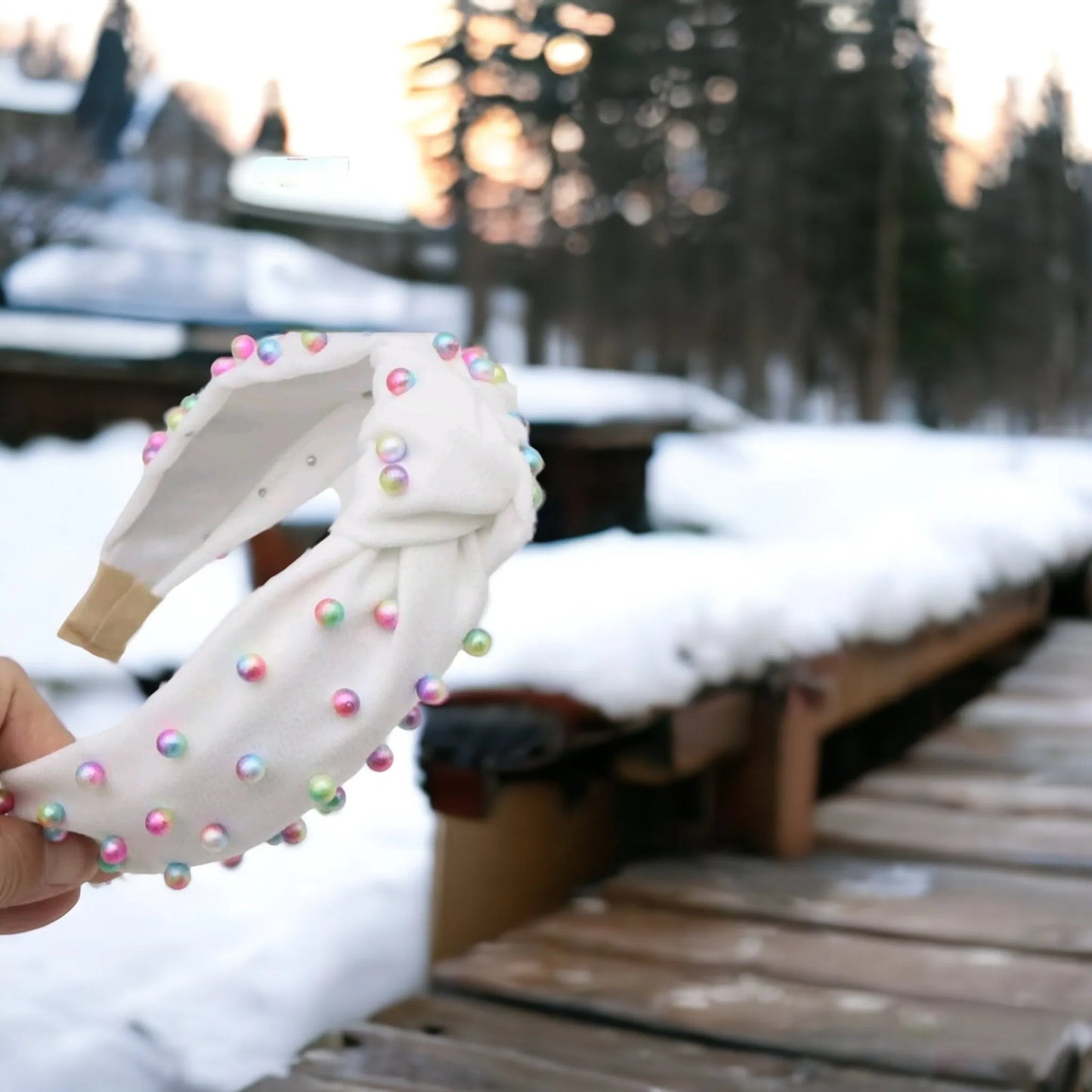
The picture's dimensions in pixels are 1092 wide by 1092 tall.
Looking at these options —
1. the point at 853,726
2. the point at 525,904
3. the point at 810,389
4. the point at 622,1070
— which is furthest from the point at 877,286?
the point at 622,1070

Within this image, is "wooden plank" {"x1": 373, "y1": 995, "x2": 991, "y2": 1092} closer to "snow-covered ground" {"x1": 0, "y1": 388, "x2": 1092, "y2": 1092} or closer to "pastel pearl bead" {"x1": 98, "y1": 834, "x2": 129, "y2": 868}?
"snow-covered ground" {"x1": 0, "y1": 388, "x2": 1092, "y2": 1092}

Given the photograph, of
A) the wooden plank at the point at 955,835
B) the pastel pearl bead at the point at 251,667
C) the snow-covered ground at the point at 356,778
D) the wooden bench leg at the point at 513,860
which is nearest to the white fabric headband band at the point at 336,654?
the pastel pearl bead at the point at 251,667

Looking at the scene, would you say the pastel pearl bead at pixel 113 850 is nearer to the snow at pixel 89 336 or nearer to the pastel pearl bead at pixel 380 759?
the pastel pearl bead at pixel 380 759

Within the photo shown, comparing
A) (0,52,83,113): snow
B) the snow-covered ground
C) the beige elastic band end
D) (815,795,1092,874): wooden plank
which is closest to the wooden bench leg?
the snow-covered ground

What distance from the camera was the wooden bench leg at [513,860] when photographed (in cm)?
62

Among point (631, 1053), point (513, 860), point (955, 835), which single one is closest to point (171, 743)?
point (631, 1053)

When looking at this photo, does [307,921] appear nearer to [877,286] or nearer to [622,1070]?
[622,1070]

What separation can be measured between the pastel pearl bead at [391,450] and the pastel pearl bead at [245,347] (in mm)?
72

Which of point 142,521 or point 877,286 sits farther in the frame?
point 877,286

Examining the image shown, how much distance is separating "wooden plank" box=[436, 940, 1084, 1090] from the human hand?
0.97 ft

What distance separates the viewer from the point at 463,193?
1.03 meters

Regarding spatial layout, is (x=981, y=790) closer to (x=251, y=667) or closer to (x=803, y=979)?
(x=803, y=979)

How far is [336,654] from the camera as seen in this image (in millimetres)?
263

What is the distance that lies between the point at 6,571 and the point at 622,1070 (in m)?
0.39
